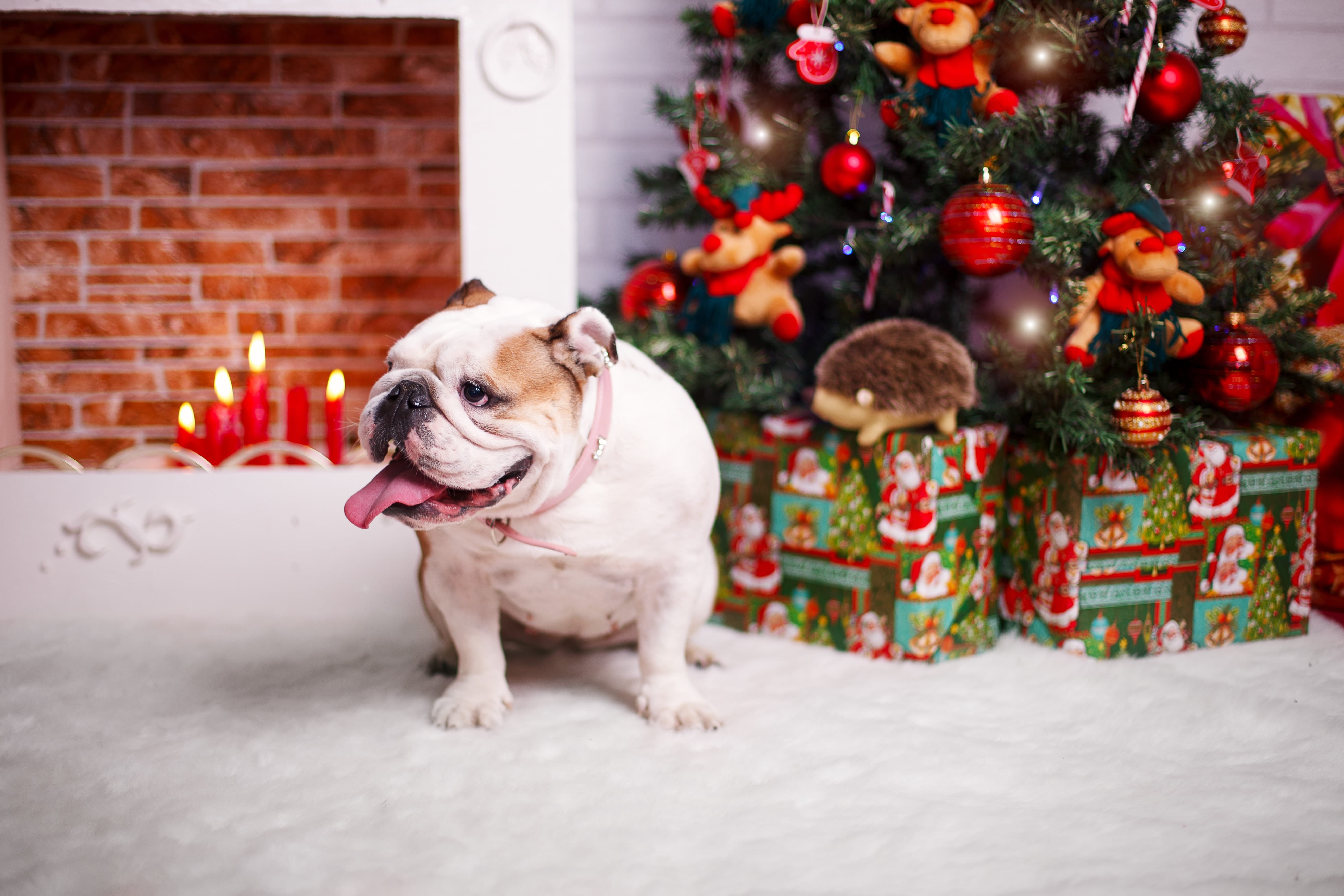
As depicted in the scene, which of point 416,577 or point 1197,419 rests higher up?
point 1197,419

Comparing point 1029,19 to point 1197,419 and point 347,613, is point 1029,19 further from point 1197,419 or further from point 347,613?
point 347,613

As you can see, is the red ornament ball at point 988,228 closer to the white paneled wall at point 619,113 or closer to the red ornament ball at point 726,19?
the red ornament ball at point 726,19

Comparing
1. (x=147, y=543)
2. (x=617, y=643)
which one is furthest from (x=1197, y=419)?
(x=147, y=543)

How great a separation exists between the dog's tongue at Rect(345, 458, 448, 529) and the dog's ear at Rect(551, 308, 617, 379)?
210mm

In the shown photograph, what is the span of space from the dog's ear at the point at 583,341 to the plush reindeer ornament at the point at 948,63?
29.6 inches

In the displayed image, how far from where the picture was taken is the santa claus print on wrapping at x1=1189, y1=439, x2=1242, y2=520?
1.52 meters

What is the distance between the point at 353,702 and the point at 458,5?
121 cm

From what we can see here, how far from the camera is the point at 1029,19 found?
56.4 inches

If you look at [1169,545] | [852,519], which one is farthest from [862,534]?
[1169,545]

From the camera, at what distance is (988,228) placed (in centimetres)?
140

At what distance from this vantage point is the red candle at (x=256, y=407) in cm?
185

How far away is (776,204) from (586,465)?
0.71 meters

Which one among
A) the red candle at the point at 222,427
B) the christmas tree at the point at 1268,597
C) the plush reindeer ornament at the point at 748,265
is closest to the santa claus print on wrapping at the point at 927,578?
the plush reindeer ornament at the point at 748,265

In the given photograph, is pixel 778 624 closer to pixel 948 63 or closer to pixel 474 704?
pixel 474 704
